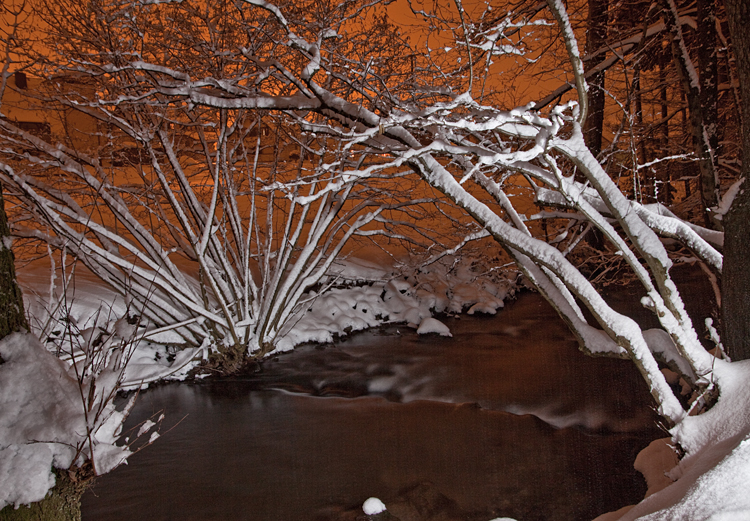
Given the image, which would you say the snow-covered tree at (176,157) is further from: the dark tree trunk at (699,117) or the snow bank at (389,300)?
the dark tree trunk at (699,117)

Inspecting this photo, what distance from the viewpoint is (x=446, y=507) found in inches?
205

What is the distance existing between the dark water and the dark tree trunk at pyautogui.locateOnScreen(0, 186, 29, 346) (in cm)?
314

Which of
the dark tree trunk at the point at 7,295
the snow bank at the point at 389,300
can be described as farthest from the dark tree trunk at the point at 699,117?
the dark tree trunk at the point at 7,295

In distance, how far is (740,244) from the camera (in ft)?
12.1

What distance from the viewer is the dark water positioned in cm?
542

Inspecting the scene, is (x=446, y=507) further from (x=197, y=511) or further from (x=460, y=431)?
(x=197, y=511)

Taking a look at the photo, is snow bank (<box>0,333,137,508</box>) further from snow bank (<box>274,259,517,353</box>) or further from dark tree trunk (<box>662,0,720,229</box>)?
snow bank (<box>274,259,517,353</box>)

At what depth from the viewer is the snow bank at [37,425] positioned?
280 cm

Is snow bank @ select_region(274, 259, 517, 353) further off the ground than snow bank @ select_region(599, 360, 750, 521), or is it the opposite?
snow bank @ select_region(274, 259, 517, 353)

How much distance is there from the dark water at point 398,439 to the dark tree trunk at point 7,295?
3137mm

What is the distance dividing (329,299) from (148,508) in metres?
7.65

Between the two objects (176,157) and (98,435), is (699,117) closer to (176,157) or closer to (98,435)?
(98,435)

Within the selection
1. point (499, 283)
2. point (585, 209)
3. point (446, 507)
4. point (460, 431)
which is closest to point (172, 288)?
point (460, 431)

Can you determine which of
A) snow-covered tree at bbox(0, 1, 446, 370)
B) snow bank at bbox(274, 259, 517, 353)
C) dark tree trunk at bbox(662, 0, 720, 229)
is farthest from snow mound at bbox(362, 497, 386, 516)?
snow bank at bbox(274, 259, 517, 353)
